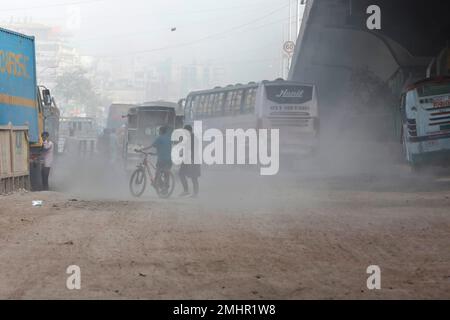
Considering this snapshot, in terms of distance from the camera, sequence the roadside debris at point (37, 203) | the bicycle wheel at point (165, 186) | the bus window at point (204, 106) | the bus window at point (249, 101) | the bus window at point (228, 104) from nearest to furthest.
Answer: the roadside debris at point (37, 203)
the bicycle wheel at point (165, 186)
the bus window at point (249, 101)
the bus window at point (228, 104)
the bus window at point (204, 106)

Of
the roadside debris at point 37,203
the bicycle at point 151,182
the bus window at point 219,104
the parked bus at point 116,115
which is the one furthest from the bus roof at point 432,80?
the parked bus at point 116,115

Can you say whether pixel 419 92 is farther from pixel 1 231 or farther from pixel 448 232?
pixel 1 231

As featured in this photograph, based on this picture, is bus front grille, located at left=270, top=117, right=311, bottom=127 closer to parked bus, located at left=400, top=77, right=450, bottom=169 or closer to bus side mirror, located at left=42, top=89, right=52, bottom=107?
parked bus, located at left=400, top=77, right=450, bottom=169

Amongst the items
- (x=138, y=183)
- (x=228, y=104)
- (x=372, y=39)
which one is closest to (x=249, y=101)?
(x=228, y=104)

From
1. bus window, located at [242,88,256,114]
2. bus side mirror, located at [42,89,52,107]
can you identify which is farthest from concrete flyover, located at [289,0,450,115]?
bus side mirror, located at [42,89,52,107]

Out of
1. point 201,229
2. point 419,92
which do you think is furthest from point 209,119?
point 201,229

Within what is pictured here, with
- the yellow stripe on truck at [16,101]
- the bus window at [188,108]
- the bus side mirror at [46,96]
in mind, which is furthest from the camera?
the bus window at [188,108]

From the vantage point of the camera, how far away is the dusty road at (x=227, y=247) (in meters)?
7.68

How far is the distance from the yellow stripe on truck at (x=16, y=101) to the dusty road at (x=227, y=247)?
3.02m

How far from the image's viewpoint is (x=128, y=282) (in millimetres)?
7914

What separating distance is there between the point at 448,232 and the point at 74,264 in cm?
555

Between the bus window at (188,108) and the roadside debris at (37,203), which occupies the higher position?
the bus window at (188,108)

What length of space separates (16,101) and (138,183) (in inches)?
157

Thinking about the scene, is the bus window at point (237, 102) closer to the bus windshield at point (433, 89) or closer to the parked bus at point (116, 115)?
the bus windshield at point (433, 89)
